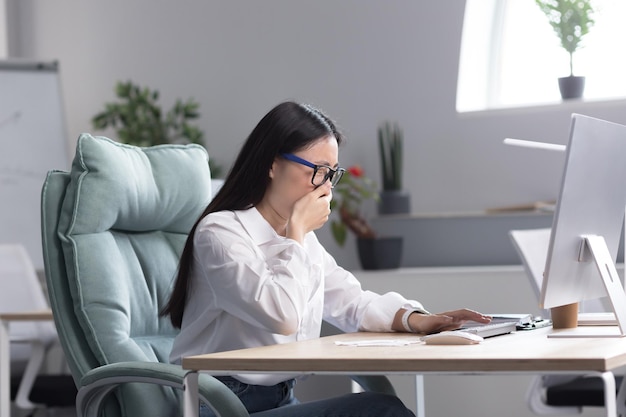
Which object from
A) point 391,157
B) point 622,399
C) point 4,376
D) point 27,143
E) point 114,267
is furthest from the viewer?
point 27,143

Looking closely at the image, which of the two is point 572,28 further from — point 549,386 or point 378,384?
point 378,384

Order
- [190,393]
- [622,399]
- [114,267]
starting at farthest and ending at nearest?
[622,399] → [114,267] → [190,393]

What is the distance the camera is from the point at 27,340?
157 inches

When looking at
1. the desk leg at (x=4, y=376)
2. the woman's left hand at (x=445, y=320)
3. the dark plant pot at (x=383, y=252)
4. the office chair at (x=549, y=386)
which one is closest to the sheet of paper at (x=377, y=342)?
the woman's left hand at (x=445, y=320)

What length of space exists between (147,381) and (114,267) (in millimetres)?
419

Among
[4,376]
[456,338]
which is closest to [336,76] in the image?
[4,376]

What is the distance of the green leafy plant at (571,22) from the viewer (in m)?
4.25

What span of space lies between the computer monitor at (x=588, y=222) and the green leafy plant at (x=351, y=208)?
2360mm

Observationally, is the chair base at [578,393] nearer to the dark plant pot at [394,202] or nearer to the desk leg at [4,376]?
the dark plant pot at [394,202]

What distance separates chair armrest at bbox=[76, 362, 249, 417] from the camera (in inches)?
64.1

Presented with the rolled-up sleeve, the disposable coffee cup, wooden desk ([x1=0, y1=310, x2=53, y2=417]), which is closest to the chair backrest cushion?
the rolled-up sleeve

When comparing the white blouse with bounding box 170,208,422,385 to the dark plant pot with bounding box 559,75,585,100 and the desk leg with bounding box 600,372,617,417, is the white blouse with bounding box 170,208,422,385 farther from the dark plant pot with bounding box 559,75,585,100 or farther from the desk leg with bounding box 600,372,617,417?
the dark plant pot with bounding box 559,75,585,100

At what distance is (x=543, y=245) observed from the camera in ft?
9.98

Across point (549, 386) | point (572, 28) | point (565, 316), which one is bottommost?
point (549, 386)
